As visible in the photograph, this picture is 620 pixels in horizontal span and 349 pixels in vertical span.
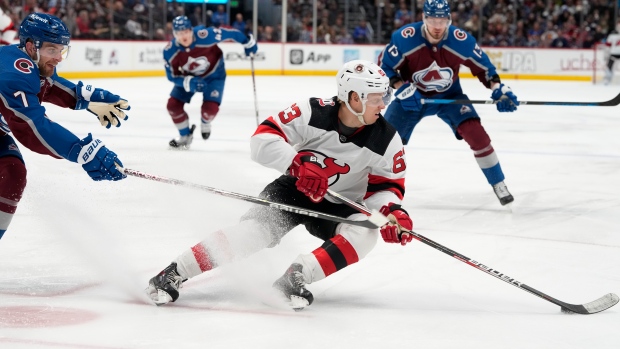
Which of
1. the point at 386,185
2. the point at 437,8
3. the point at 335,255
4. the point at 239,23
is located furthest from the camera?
the point at 239,23

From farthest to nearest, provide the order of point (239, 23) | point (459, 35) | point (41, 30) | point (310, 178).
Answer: point (239, 23) < point (459, 35) < point (41, 30) < point (310, 178)

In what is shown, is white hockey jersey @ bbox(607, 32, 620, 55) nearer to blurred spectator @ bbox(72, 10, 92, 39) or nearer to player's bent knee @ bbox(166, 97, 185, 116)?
blurred spectator @ bbox(72, 10, 92, 39)

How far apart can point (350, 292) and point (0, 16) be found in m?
6.82

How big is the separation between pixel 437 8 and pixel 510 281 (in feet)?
7.74

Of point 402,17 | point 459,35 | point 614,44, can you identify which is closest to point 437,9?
point 459,35

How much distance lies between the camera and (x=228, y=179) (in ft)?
15.2

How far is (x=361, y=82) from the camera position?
2947 millimetres

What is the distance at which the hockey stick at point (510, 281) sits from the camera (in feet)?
9.69

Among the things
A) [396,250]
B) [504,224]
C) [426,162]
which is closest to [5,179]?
[396,250]

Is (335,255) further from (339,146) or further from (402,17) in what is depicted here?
(402,17)

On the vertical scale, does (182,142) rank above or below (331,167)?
below

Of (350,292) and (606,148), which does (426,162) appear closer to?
(606,148)

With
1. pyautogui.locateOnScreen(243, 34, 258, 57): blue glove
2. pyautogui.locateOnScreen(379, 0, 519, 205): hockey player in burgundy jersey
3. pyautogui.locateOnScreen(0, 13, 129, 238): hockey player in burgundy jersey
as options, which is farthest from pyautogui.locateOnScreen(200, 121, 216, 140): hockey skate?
pyautogui.locateOnScreen(0, 13, 129, 238): hockey player in burgundy jersey

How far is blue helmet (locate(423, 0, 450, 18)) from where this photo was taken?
4.89m
